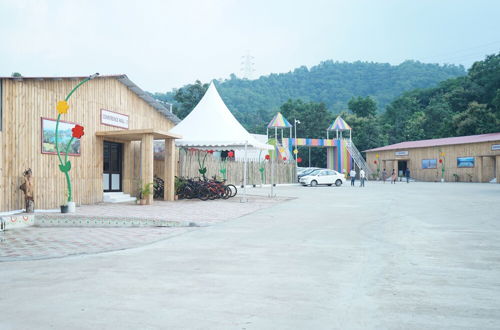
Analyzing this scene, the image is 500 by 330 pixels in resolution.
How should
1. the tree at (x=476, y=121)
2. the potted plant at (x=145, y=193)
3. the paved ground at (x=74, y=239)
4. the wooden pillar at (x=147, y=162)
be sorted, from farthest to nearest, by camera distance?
the tree at (x=476, y=121) < the wooden pillar at (x=147, y=162) < the potted plant at (x=145, y=193) < the paved ground at (x=74, y=239)

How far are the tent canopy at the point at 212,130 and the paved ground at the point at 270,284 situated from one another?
32.4ft

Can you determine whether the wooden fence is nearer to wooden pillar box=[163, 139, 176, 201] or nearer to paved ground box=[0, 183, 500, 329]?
wooden pillar box=[163, 139, 176, 201]

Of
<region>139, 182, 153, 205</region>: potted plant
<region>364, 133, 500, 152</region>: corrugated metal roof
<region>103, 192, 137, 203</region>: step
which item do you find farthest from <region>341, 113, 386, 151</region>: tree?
<region>139, 182, 153, 205</region>: potted plant

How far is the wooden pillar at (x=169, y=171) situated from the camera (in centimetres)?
1783

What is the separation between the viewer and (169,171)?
702 inches

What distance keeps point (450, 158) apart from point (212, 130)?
31.4 meters

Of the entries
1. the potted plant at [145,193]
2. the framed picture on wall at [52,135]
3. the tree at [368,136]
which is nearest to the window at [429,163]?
the tree at [368,136]

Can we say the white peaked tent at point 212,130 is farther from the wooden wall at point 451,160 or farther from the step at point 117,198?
the wooden wall at point 451,160

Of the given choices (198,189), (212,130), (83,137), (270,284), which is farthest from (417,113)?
(270,284)

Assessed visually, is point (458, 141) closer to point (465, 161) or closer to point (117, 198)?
point (465, 161)

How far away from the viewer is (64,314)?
4066 millimetres

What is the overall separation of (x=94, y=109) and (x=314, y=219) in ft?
30.4

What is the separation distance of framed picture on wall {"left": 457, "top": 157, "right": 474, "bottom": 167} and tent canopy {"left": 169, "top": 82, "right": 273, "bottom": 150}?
27870 mm

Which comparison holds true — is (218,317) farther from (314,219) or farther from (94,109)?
(94,109)
